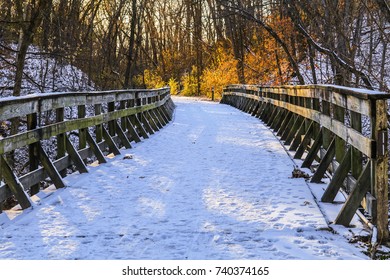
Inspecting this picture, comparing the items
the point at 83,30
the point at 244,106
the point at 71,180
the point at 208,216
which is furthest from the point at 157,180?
the point at 83,30

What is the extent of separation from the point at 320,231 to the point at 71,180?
12.9ft

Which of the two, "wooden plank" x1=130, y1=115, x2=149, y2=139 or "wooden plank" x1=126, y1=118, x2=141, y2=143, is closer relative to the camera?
"wooden plank" x1=126, y1=118, x2=141, y2=143

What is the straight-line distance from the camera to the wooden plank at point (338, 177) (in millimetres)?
4893

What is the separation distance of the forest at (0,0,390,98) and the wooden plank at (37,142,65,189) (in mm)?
5895

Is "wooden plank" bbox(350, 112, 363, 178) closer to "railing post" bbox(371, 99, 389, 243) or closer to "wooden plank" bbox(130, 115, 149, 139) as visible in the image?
"railing post" bbox(371, 99, 389, 243)

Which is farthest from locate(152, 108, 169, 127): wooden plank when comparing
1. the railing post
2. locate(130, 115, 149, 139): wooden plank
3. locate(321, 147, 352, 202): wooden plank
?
the railing post

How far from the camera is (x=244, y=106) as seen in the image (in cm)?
2331

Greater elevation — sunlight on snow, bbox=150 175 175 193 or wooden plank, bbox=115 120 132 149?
wooden plank, bbox=115 120 132 149

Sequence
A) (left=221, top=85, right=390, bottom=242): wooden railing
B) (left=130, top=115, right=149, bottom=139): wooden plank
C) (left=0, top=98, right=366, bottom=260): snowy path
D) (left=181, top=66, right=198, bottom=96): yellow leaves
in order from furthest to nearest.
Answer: (left=181, top=66, right=198, bottom=96): yellow leaves
(left=130, top=115, right=149, bottom=139): wooden plank
(left=221, top=85, right=390, bottom=242): wooden railing
(left=0, top=98, right=366, bottom=260): snowy path

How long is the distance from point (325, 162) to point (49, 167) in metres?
3.63

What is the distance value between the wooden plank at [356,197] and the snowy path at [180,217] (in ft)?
0.69

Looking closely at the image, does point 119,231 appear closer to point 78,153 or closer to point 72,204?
point 72,204

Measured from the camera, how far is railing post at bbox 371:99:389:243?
12.8 feet

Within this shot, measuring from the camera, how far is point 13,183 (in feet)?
16.4
